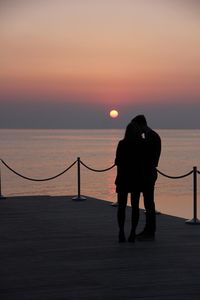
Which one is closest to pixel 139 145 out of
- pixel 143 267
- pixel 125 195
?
pixel 125 195

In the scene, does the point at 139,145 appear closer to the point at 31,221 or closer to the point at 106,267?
the point at 106,267

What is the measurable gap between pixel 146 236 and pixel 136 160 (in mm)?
1333

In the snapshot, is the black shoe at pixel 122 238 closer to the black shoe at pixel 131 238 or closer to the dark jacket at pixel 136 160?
the black shoe at pixel 131 238

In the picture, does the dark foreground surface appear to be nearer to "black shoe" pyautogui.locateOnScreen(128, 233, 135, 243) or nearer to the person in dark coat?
"black shoe" pyautogui.locateOnScreen(128, 233, 135, 243)

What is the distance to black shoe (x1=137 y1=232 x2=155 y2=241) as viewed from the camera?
9.84 metres

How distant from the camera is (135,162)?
30.5 feet

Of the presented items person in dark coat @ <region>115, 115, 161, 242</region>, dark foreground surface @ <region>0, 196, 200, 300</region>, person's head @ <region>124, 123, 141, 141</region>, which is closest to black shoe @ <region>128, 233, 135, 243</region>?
person in dark coat @ <region>115, 115, 161, 242</region>

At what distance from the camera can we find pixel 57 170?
63.2 meters

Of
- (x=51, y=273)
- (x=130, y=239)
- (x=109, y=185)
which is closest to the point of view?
(x=51, y=273)

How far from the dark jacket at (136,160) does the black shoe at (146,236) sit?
2.67ft

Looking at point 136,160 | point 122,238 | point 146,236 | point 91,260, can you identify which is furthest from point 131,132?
point 91,260

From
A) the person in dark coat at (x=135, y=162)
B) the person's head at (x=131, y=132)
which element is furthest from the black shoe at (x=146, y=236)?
the person's head at (x=131, y=132)

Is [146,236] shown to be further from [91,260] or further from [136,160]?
[91,260]

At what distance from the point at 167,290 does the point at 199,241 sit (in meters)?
3.15
